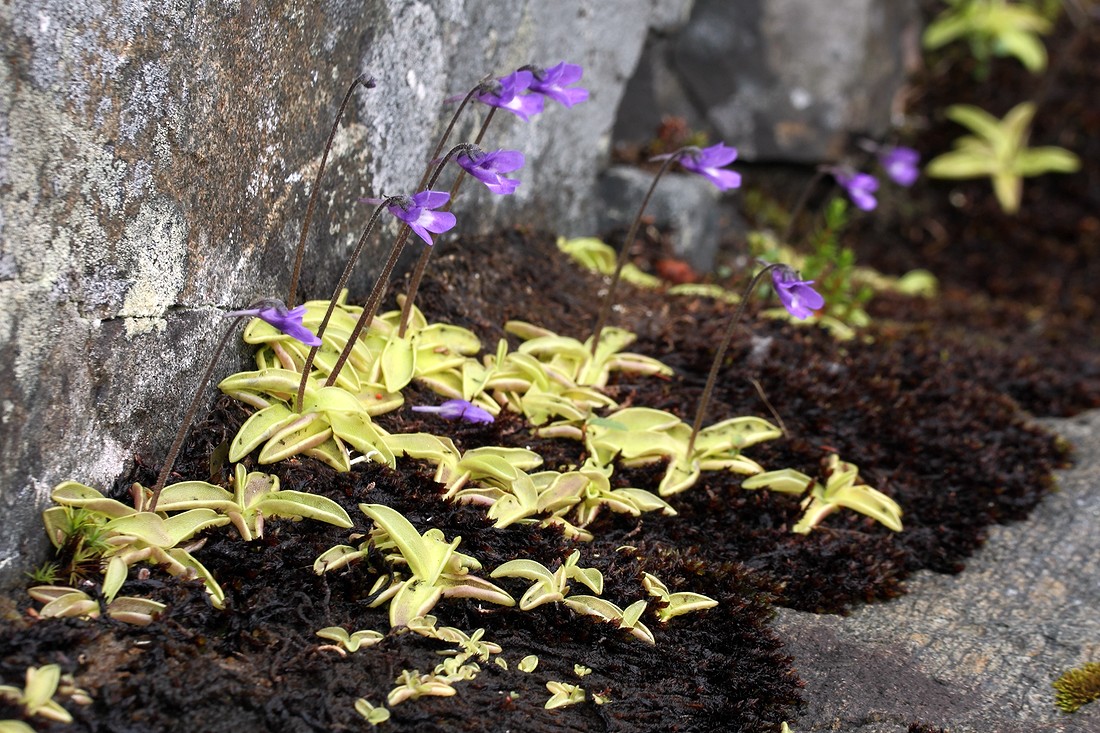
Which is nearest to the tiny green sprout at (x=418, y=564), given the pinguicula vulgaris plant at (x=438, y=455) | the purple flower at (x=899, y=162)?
the pinguicula vulgaris plant at (x=438, y=455)

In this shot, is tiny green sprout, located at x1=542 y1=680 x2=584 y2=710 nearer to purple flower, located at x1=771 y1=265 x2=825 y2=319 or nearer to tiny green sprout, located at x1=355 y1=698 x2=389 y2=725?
tiny green sprout, located at x1=355 y1=698 x2=389 y2=725

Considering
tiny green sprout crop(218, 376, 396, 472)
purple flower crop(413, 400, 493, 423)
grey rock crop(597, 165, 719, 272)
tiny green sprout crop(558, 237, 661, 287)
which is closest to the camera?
tiny green sprout crop(218, 376, 396, 472)

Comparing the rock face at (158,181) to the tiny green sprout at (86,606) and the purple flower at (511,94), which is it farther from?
the purple flower at (511,94)

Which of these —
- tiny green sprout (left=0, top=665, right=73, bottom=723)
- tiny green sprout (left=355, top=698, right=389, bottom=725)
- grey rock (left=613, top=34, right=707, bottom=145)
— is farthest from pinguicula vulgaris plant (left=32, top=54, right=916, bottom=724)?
grey rock (left=613, top=34, right=707, bottom=145)

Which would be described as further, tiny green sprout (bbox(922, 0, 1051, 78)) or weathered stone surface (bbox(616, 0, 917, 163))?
tiny green sprout (bbox(922, 0, 1051, 78))

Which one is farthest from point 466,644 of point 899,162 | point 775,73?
point 775,73

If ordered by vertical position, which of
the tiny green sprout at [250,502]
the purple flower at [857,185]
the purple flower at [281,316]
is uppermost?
the purple flower at [281,316]

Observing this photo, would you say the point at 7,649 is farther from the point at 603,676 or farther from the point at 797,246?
the point at 797,246

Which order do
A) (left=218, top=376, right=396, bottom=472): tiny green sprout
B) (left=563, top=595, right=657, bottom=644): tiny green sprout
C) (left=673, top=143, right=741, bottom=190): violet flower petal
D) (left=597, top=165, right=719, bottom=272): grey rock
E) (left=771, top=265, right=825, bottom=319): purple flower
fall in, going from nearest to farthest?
(left=563, top=595, right=657, bottom=644): tiny green sprout → (left=218, top=376, right=396, bottom=472): tiny green sprout → (left=771, top=265, right=825, bottom=319): purple flower → (left=673, top=143, right=741, bottom=190): violet flower petal → (left=597, top=165, right=719, bottom=272): grey rock
